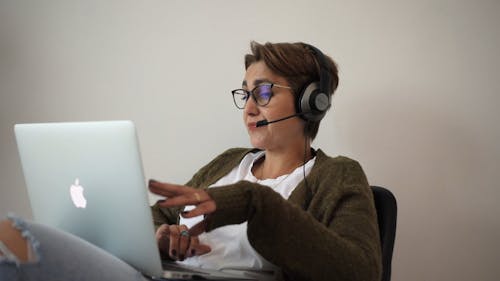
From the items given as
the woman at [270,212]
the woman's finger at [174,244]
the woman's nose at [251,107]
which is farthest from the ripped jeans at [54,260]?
the woman's nose at [251,107]

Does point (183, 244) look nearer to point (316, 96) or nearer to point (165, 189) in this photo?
point (165, 189)

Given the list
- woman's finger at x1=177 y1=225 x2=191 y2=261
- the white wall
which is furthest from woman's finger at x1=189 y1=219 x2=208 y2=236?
the white wall

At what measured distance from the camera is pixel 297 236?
788 mm

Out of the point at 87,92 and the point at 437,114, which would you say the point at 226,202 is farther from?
the point at 87,92

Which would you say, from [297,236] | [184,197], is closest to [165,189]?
[184,197]

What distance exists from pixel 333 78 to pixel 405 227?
57 centimetres

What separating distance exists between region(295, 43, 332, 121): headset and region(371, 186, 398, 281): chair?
26cm

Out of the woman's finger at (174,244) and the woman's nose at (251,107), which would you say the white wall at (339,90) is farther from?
the woman's finger at (174,244)

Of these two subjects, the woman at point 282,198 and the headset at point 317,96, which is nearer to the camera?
the woman at point 282,198

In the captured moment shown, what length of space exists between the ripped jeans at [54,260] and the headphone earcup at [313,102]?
0.60m

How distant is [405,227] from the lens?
139cm

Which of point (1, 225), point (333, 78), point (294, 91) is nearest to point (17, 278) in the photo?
point (1, 225)

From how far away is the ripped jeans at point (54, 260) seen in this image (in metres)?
0.64

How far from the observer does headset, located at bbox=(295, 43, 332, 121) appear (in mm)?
1084
